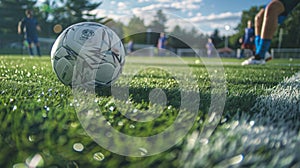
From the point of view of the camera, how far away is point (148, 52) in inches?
1564

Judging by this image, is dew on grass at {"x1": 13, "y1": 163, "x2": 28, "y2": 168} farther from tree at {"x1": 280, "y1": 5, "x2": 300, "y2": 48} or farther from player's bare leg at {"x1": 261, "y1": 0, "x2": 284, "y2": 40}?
tree at {"x1": 280, "y1": 5, "x2": 300, "y2": 48}

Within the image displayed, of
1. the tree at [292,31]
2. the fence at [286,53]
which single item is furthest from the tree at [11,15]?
the tree at [292,31]

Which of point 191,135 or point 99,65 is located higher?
point 99,65

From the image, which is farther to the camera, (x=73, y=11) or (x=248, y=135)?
(x=73, y=11)

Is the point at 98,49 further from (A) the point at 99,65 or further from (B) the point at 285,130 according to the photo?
(B) the point at 285,130

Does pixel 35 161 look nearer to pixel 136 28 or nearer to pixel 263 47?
pixel 263 47

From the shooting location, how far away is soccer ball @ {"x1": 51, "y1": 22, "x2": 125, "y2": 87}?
2.46 meters

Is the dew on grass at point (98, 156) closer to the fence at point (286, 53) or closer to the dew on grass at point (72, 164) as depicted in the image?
the dew on grass at point (72, 164)

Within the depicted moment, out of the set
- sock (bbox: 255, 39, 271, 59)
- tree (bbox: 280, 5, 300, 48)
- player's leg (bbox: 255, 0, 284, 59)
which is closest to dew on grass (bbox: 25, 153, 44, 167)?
player's leg (bbox: 255, 0, 284, 59)

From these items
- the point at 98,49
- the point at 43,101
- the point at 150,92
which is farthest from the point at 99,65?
the point at 43,101

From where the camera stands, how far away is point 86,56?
244 centimetres

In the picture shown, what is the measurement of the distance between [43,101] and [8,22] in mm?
45633

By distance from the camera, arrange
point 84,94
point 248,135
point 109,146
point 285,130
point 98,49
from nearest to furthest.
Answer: point 109,146, point 248,135, point 285,130, point 84,94, point 98,49

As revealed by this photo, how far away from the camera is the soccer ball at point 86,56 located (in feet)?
8.06
